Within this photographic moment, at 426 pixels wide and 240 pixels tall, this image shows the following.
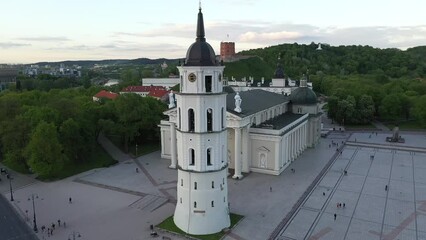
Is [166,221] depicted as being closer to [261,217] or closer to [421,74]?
[261,217]

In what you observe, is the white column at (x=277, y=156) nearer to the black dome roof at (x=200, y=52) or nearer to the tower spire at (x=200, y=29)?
the black dome roof at (x=200, y=52)

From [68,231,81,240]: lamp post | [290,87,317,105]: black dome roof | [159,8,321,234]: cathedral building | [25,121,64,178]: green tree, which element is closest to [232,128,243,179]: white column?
[159,8,321,234]: cathedral building

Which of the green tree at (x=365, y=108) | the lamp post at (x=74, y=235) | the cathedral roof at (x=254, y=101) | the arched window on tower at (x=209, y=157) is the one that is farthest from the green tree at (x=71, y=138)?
the green tree at (x=365, y=108)

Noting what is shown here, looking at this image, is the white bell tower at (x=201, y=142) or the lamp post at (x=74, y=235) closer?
the white bell tower at (x=201, y=142)

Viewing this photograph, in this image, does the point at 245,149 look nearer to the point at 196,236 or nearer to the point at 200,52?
the point at 196,236

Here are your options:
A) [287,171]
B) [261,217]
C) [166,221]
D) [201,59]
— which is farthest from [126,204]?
[287,171]

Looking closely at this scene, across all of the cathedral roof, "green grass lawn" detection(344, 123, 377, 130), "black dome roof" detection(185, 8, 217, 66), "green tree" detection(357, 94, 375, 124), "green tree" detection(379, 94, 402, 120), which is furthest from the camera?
"green tree" detection(379, 94, 402, 120)

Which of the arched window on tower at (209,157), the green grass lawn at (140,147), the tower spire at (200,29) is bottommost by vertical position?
the green grass lawn at (140,147)

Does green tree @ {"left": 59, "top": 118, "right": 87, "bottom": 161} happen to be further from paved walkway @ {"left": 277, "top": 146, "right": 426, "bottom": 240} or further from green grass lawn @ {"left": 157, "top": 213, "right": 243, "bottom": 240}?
paved walkway @ {"left": 277, "top": 146, "right": 426, "bottom": 240}
